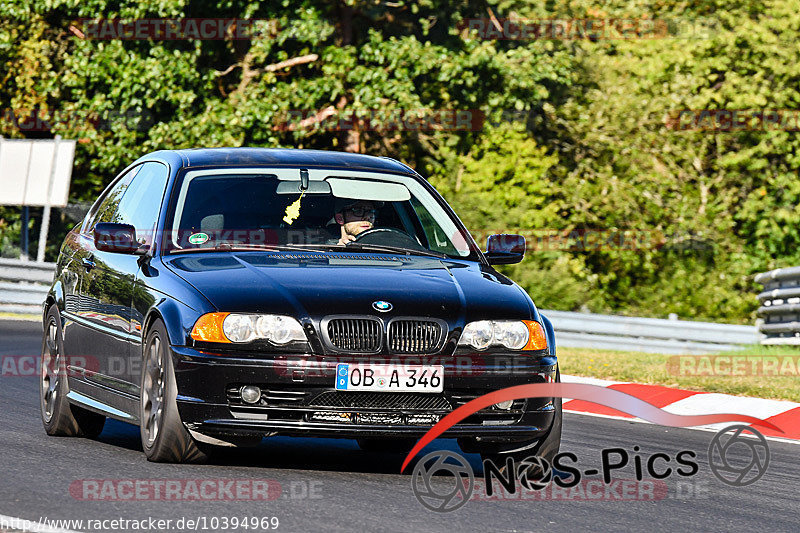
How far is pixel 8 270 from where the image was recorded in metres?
24.0

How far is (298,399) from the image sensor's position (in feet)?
23.3

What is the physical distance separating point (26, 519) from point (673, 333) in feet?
54.7

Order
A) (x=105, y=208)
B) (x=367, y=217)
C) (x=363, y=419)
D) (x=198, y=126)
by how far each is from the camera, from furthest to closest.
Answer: (x=198, y=126), (x=105, y=208), (x=367, y=217), (x=363, y=419)

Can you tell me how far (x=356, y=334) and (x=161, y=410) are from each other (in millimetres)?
1039

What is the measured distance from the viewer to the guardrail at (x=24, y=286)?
2327 cm

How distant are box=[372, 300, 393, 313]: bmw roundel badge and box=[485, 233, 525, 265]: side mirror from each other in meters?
1.68

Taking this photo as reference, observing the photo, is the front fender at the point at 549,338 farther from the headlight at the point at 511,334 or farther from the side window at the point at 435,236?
the side window at the point at 435,236

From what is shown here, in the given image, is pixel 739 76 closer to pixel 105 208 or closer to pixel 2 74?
pixel 2 74

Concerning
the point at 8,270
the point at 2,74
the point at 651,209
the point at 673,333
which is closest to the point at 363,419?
the point at 673,333

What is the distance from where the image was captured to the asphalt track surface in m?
6.21

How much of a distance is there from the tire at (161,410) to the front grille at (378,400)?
0.68 meters

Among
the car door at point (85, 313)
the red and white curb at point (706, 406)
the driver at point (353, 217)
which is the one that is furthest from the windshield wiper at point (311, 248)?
the red and white curb at point (706, 406)

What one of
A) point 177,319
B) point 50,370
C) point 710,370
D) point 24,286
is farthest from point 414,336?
point 24,286

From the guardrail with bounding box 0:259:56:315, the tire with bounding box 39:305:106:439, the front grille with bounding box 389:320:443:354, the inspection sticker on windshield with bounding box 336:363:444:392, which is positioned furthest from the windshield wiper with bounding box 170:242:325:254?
the guardrail with bounding box 0:259:56:315
